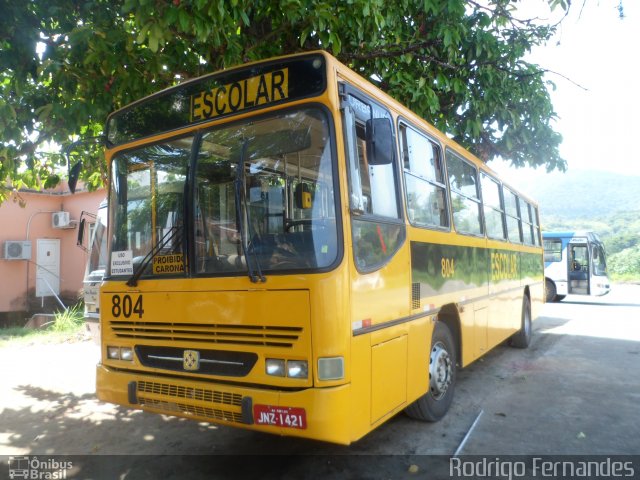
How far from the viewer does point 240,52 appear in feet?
18.3

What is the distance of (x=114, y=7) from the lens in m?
5.35

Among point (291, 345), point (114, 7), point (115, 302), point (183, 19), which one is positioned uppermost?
point (114, 7)

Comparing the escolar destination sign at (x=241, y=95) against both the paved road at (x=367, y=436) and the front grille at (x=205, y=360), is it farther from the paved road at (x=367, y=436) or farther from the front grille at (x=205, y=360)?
the paved road at (x=367, y=436)

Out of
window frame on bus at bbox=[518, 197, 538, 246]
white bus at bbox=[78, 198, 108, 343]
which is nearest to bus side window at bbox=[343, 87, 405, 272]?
white bus at bbox=[78, 198, 108, 343]

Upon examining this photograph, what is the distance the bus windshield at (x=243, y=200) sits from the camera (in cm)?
327

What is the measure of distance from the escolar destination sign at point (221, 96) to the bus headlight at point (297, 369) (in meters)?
1.72

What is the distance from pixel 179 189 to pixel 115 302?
1091 millimetres

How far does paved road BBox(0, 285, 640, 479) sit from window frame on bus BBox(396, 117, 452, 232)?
1.86m

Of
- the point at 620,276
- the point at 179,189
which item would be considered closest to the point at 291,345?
the point at 179,189

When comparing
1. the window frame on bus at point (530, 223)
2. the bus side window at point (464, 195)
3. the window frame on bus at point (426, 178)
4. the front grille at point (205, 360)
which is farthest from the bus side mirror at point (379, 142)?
the window frame on bus at point (530, 223)

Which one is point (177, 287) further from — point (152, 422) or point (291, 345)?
point (152, 422)

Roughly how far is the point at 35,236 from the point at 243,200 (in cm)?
1348

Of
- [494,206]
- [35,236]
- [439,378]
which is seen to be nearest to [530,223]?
[494,206]

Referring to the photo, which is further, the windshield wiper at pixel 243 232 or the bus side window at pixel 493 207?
the bus side window at pixel 493 207
